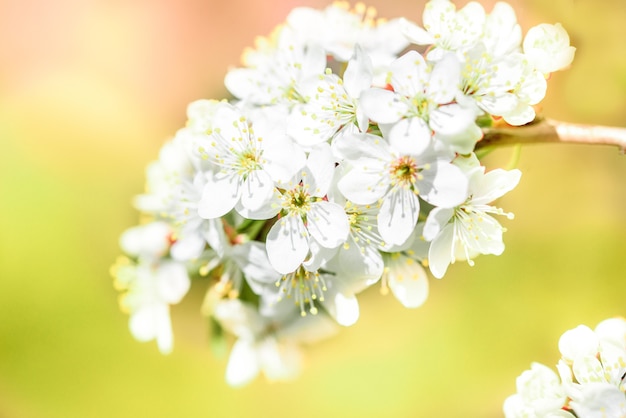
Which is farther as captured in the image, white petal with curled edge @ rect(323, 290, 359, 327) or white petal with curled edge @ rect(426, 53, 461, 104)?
white petal with curled edge @ rect(323, 290, 359, 327)

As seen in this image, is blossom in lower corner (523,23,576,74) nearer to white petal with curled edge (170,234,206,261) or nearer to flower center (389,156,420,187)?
flower center (389,156,420,187)

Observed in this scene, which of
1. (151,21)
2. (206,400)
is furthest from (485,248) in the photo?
(151,21)

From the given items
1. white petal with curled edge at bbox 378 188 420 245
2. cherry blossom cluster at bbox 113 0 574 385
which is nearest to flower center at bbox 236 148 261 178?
cherry blossom cluster at bbox 113 0 574 385

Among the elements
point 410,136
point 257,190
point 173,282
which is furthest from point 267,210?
point 173,282

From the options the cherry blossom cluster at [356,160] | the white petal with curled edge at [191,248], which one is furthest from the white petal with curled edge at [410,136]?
the white petal with curled edge at [191,248]

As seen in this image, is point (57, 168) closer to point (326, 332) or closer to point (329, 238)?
point (326, 332)
